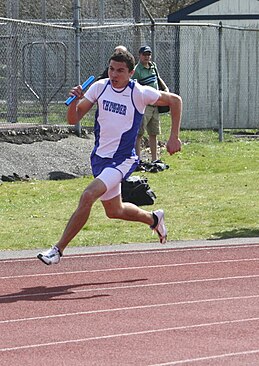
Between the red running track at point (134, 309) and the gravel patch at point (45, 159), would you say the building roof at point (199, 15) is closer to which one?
the gravel patch at point (45, 159)

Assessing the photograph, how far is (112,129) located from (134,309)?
2.04m

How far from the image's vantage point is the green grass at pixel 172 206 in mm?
12203

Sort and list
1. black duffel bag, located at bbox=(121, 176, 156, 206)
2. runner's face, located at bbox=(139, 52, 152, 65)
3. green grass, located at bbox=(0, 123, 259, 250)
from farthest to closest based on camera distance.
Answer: runner's face, located at bbox=(139, 52, 152, 65) < black duffel bag, located at bbox=(121, 176, 156, 206) < green grass, located at bbox=(0, 123, 259, 250)

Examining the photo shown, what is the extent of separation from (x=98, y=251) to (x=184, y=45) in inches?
580

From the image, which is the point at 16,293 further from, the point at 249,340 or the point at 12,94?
the point at 12,94

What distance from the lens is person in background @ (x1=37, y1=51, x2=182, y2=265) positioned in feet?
31.8

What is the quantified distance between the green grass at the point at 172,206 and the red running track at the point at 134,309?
1.07 metres

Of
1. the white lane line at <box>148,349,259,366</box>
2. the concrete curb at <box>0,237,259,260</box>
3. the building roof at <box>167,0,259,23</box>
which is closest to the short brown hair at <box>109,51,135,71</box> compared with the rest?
the concrete curb at <box>0,237,259,260</box>

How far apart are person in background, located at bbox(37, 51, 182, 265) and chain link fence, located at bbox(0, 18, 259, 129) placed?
32.8 feet

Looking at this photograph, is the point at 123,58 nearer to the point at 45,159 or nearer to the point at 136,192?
the point at 136,192

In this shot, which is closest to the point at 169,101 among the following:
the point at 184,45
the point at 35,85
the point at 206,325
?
the point at 206,325

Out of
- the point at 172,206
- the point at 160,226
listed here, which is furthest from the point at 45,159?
the point at 160,226

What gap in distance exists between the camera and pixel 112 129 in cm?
983

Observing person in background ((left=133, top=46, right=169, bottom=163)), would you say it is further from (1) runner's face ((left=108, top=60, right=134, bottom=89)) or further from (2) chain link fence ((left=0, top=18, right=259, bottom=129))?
(1) runner's face ((left=108, top=60, right=134, bottom=89))
